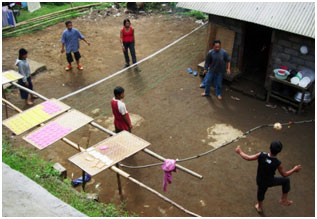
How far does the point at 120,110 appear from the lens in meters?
6.48

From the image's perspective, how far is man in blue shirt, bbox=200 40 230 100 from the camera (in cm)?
893

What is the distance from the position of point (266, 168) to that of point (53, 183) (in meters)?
3.61

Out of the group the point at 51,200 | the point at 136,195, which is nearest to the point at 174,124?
the point at 136,195

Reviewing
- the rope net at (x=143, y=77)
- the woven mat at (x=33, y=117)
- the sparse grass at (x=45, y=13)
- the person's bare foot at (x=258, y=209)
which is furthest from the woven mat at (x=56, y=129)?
the sparse grass at (x=45, y=13)

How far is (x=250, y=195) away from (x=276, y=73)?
3.83 meters

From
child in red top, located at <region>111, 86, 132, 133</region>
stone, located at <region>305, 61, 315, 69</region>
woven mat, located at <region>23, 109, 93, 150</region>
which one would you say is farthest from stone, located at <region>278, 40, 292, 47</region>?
woven mat, located at <region>23, 109, 93, 150</region>

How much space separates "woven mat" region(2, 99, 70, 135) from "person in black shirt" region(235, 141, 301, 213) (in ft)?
11.5

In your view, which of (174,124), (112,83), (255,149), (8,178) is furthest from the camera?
(112,83)

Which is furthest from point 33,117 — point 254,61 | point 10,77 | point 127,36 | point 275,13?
point 254,61

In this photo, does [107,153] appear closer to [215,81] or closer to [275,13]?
[215,81]

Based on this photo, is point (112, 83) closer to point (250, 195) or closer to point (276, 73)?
point (276, 73)

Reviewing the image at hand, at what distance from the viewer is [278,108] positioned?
9086 millimetres

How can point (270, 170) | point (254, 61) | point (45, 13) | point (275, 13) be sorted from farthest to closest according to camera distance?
point (45, 13), point (254, 61), point (275, 13), point (270, 170)

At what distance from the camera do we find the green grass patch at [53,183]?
5.39m
